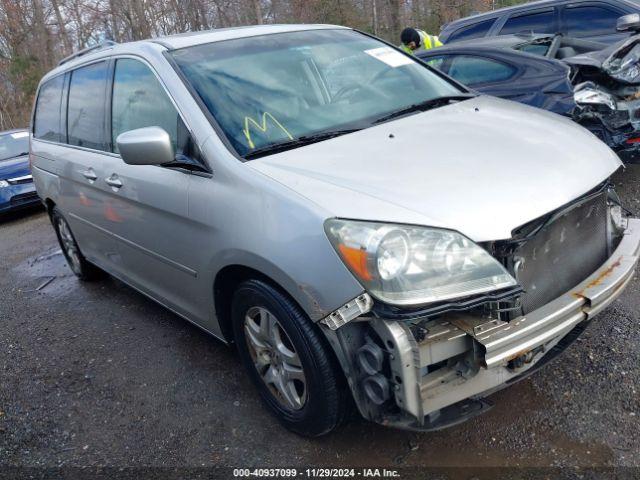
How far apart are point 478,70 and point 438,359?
4648 millimetres

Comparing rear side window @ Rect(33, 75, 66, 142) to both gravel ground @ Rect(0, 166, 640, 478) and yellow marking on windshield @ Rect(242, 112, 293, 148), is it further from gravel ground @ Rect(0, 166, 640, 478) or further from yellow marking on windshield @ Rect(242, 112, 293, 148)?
yellow marking on windshield @ Rect(242, 112, 293, 148)

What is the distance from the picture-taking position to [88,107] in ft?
13.3

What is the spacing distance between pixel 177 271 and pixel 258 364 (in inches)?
27.9

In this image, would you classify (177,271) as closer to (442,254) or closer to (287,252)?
(287,252)

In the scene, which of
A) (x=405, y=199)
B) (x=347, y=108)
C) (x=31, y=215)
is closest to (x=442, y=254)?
(x=405, y=199)

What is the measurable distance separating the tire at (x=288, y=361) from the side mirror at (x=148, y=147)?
28.5 inches

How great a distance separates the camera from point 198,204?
2.71m

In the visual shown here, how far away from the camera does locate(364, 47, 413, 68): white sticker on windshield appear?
3.54 metres

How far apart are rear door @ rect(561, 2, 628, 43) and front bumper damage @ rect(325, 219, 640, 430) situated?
6398mm

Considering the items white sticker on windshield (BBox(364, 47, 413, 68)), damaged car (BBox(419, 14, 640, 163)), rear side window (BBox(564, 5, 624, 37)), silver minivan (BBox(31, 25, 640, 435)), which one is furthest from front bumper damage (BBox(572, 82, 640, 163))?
rear side window (BBox(564, 5, 624, 37))

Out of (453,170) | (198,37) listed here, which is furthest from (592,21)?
(453,170)

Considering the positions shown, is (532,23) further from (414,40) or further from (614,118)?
(614,118)

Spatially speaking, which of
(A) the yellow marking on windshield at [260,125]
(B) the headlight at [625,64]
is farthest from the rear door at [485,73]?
(A) the yellow marking on windshield at [260,125]

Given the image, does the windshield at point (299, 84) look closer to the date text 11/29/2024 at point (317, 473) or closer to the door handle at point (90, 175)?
the door handle at point (90, 175)
